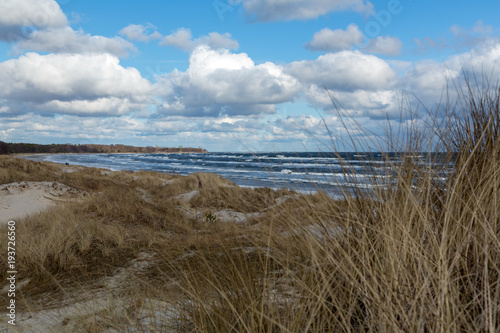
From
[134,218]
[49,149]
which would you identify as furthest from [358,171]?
[49,149]

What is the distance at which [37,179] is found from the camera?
34.4 feet

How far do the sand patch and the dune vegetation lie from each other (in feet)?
7.02

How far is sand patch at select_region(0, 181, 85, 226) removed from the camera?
809cm

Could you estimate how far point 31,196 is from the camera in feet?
29.1

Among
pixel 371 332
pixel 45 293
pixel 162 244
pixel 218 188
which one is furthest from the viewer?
pixel 218 188

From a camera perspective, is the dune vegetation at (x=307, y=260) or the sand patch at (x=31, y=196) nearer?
the dune vegetation at (x=307, y=260)

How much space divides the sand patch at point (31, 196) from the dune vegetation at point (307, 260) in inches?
84.3

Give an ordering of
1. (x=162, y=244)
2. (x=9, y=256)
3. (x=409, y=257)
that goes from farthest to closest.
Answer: (x=162, y=244) < (x=9, y=256) < (x=409, y=257)

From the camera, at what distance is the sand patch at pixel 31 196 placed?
8.09 meters

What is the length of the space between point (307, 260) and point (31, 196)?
9.15 meters

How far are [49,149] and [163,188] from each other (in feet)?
304

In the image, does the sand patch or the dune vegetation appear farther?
the sand patch

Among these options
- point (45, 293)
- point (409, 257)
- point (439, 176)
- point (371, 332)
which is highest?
point (439, 176)

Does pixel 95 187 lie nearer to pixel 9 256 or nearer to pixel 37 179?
pixel 37 179
